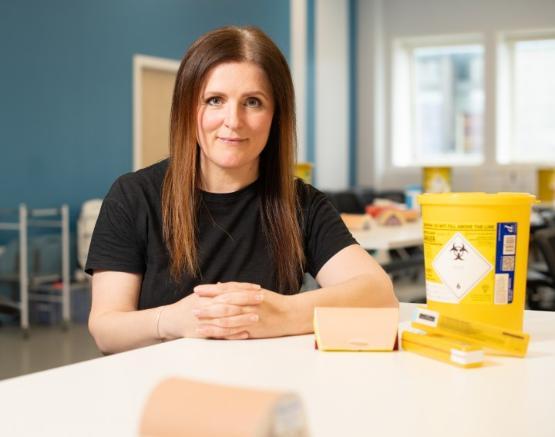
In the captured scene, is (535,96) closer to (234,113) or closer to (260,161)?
(260,161)

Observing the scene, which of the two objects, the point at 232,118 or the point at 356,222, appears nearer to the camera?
the point at 232,118

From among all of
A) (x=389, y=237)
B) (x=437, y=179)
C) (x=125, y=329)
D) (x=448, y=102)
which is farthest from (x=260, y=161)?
(x=448, y=102)

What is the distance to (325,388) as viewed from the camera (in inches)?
39.9

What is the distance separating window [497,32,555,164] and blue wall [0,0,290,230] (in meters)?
3.99

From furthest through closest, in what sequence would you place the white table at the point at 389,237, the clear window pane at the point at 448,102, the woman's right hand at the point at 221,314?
the clear window pane at the point at 448,102, the white table at the point at 389,237, the woman's right hand at the point at 221,314

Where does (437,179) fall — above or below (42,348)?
above

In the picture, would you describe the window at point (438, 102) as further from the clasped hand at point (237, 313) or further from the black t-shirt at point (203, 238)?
the clasped hand at point (237, 313)

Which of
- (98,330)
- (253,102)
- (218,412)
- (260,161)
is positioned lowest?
(98,330)

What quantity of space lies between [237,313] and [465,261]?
0.38 meters

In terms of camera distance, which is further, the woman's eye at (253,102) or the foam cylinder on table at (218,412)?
the woman's eye at (253,102)

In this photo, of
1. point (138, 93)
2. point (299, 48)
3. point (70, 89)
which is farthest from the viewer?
point (299, 48)

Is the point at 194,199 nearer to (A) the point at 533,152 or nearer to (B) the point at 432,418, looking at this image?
(B) the point at 432,418

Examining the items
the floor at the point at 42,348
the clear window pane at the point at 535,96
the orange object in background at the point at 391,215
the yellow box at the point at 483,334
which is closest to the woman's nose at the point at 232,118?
the yellow box at the point at 483,334

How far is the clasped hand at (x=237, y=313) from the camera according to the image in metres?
1.32
